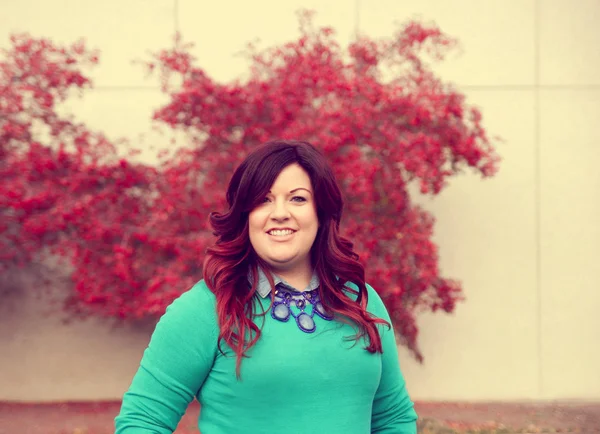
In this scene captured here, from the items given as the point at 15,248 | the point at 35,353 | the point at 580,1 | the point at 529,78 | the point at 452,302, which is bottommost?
the point at 35,353

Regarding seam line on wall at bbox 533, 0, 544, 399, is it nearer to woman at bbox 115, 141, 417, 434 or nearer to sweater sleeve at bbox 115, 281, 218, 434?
woman at bbox 115, 141, 417, 434

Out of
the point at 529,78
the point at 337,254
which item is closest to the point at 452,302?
the point at 529,78

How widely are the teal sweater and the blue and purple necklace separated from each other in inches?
0.8

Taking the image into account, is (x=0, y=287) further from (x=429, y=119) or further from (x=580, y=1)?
(x=580, y=1)

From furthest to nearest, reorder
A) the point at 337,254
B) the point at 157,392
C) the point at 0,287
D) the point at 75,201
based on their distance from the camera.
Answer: the point at 0,287 → the point at 75,201 → the point at 337,254 → the point at 157,392

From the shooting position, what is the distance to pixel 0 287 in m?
7.41

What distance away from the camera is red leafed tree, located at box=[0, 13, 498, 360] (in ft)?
20.2

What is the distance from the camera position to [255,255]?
1991mm

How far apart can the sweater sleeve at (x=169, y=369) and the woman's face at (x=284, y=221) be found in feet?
0.81

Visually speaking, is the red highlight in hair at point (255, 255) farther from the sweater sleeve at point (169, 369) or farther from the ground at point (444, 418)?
the ground at point (444, 418)

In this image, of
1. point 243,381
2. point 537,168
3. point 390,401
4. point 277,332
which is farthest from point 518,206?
point 243,381

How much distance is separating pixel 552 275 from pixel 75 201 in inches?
188

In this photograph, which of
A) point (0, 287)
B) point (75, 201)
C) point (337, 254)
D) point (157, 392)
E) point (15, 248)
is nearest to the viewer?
point (157, 392)

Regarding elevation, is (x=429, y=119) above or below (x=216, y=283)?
above
